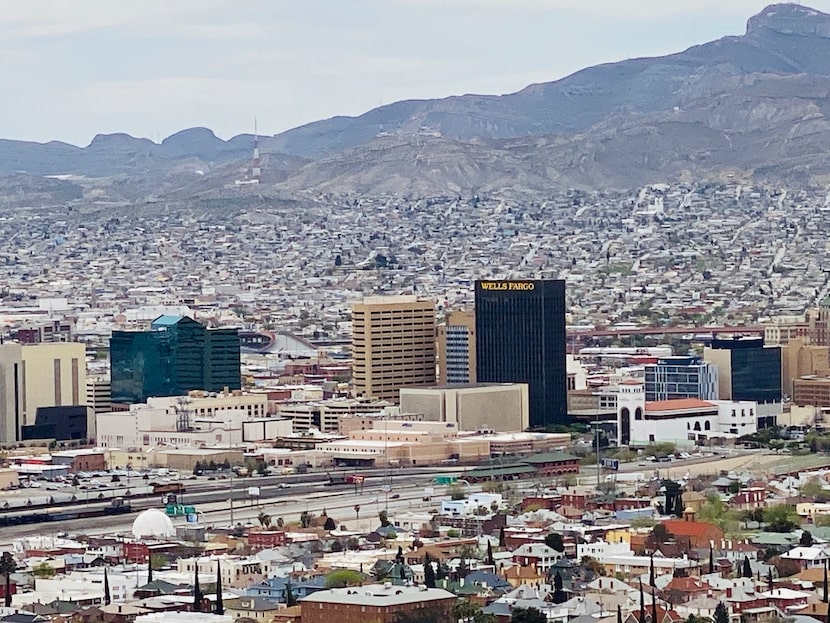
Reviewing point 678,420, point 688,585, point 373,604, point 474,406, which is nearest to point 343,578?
point 688,585

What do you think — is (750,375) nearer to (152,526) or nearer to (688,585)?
(152,526)

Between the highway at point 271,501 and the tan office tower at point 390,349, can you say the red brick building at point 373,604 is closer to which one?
the highway at point 271,501

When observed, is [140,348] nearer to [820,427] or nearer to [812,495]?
[820,427]

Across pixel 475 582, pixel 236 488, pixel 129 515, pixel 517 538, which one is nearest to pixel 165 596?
pixel 475 582

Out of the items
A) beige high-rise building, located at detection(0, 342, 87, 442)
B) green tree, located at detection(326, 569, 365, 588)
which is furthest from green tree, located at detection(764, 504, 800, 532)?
beige high-rise building, located at detection(0, 342, 87, 442)

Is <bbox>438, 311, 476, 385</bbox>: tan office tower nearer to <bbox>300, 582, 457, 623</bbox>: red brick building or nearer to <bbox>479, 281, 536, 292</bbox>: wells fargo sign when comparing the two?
<bbox>479, 281, 536, 292</bbox>: wells fargo sign

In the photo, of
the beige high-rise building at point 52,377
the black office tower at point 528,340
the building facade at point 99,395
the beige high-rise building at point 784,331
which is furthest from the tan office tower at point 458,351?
the beige high-rise building at point 784,331

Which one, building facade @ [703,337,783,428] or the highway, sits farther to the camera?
building facade @ [703,337,783,428]
